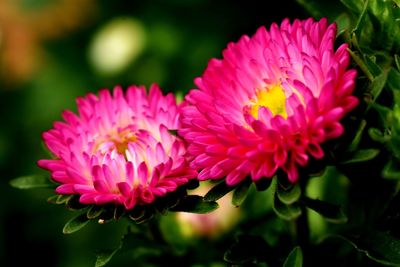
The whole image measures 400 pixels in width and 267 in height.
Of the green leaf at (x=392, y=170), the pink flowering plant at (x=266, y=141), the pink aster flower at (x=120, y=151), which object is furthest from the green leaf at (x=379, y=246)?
the pink aster flower at (x=120, y=151)

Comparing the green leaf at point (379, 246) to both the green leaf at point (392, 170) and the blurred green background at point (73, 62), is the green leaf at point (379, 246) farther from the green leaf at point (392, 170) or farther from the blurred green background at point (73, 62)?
the blurred green background at point (73, 62)

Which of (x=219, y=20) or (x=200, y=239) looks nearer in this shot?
(x=200, y=239)

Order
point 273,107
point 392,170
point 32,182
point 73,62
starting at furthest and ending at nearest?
point 73,62 → point 32,182 → point 273,107 → point 392,170

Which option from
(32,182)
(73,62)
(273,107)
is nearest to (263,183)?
(273,107)

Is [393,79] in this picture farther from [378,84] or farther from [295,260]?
[295,260]

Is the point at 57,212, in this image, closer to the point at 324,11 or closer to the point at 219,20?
the point at 219,20

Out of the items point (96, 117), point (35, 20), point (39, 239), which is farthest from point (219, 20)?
point (96, 117)
